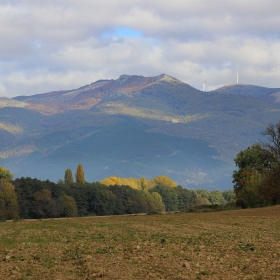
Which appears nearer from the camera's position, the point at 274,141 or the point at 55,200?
the point at 274,141

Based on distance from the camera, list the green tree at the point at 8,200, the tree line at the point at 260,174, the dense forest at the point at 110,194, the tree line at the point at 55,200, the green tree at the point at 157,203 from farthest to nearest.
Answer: the green tree at the point at 157,203 < the tree line at the point at 55,200 < the green tree at the point at 8,200 < the dense forest at the point at 110,194 < the tree line at the point at 260,174

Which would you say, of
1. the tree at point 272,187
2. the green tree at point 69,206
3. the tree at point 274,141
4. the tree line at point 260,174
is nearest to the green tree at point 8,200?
the green tree at point 69,206

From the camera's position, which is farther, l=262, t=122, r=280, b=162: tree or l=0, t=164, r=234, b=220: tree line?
l=0, t=164, r=234, b=220: tree line

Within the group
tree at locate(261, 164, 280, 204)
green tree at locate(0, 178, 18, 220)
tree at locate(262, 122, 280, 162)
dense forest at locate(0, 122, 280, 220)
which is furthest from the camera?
green tree at locate(0, 178, 18, 220)

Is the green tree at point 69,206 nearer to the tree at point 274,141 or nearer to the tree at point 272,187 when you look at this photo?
the tree at point 274,141

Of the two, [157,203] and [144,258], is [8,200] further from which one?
[144,258]

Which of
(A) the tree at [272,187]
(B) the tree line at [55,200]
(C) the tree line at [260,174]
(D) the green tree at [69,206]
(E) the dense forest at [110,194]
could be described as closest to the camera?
(A) the tree at [272,187]

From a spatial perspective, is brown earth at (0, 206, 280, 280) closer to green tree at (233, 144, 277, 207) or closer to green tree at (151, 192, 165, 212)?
green tree at (233, 144, 277, 207)

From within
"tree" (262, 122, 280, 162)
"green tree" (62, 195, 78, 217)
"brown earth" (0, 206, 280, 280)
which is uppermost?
"tree" (262, 122, 280, 162)

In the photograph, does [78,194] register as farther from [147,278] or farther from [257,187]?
[147,278]

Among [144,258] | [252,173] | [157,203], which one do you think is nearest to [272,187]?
[252,173]

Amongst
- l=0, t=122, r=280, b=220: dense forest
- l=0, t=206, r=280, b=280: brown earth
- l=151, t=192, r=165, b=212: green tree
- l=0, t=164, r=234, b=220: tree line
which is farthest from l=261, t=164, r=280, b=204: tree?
l=151, t=192, r=165, b=212: green tree

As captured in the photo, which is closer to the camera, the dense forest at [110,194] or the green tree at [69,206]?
the dense forest at [110,194]

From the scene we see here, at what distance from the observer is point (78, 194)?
460ft
